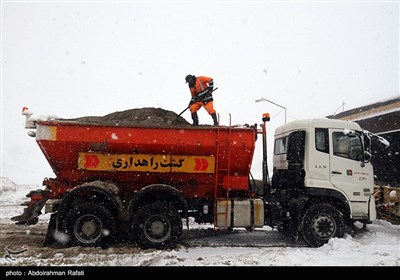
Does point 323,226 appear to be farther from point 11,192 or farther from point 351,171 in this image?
point 11,192

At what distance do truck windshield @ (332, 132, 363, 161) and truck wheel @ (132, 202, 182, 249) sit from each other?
3.88 m

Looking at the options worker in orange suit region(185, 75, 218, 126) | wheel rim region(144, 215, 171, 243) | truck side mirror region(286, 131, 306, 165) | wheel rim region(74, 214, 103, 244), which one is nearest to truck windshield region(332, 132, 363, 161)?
truck side mirror region(286, 131, 306, 165)

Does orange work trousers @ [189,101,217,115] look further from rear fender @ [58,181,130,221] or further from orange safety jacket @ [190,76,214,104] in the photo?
rear fender @ [58,181,130,221]

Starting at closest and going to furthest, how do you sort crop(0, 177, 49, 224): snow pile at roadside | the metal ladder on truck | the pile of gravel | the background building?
the metal ladder on truck < the pile of gravel < crop(0, 177, 49, 224): snow pile at roadside < the background building

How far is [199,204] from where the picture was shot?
23.9 ft

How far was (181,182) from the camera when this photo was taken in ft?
23.5

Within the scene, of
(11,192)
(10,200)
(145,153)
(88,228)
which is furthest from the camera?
(11,192)

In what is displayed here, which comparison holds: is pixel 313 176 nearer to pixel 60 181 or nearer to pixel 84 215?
pixel 84 215

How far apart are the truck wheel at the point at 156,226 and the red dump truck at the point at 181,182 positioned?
0.02 m

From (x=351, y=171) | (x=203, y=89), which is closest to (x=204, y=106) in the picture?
(x=203, y=89)

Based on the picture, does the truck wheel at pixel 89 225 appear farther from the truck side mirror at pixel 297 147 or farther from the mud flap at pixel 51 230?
the truck side mirror at pixel 297 147

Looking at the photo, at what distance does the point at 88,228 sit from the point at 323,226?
16.3 ft

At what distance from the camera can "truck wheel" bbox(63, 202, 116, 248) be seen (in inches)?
257
